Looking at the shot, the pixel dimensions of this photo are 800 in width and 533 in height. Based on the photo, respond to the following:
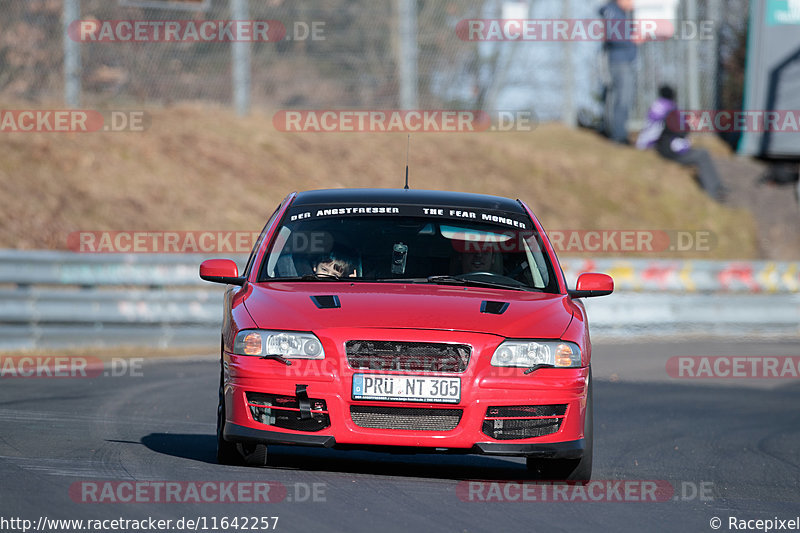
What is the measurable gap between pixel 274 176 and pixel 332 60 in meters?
2.49

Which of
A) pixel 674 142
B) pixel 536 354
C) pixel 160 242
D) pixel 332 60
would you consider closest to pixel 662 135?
pixel 674 142

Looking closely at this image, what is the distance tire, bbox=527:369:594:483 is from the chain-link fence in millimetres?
14693

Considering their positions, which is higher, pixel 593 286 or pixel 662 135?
pixel 662 135

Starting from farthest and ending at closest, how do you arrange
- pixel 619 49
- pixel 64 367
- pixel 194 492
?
pixel 619 49
pixel 64 367
pixel 194 492

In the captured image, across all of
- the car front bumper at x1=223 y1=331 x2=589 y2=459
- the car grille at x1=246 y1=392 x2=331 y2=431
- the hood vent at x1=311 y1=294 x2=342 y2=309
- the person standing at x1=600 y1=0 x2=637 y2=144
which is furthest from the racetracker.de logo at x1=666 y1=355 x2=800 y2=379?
the person standing at x1=600 y1=0 x2=637 y2=144

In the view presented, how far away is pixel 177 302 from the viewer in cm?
1502

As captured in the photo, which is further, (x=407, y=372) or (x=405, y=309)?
(x=405, y=309)

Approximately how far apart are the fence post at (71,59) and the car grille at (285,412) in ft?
47.6

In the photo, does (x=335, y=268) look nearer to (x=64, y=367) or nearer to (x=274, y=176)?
(x=64, y=367)

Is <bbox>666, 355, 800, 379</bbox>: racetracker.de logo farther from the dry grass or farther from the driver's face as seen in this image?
the dry grass

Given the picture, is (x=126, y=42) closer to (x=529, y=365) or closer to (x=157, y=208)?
(x=157, y=208)

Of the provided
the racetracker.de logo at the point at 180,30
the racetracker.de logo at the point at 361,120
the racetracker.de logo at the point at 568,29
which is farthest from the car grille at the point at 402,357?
the racetracker.de logo at the point at 568,29

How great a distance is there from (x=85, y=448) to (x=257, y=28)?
1517 cm

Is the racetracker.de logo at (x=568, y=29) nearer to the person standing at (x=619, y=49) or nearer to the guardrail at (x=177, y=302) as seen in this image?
the person standing at (x=619, y=49)
